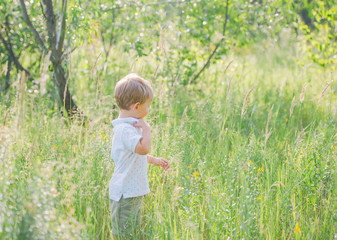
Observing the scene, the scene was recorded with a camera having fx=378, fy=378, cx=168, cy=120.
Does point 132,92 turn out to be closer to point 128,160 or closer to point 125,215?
point 128,160

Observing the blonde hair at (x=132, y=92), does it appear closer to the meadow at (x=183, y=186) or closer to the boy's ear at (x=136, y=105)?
the boy's ear at (x=136, y=105)

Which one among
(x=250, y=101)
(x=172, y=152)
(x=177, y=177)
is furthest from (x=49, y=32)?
(x=250, y=101)

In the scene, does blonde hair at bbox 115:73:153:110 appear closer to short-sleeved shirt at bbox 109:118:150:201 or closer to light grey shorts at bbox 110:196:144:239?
short-sleeved shirt at bbox 109:118:150:201

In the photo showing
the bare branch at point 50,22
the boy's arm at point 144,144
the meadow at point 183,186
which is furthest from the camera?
the bare branch at point 50,22

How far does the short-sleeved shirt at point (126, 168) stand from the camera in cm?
220

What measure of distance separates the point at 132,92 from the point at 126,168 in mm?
450

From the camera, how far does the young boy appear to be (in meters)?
2.20

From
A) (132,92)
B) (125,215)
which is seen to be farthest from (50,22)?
(125,215)

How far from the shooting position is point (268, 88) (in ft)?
18.0

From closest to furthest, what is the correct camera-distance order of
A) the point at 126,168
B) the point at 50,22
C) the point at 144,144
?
the point at 144,144 < the point at 126,168 < the point at 50,22

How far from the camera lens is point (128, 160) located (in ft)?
7.34

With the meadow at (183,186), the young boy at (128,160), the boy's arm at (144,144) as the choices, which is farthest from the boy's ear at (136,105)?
the meadow at (183,186)

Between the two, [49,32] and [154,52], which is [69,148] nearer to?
[49,32]

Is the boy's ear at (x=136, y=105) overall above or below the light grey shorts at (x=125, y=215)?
above
